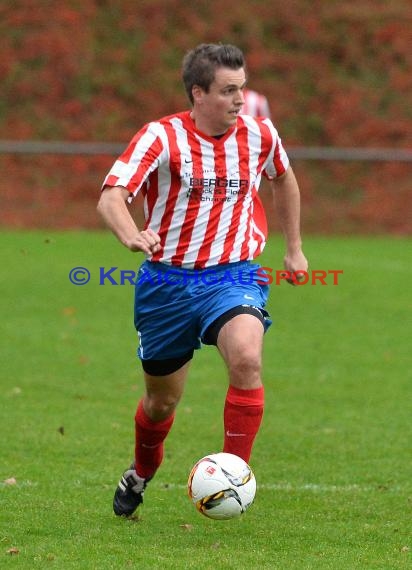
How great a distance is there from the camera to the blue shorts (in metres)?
4.66

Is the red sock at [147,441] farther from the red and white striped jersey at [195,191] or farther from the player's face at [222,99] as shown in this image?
the player's face at [222,99]

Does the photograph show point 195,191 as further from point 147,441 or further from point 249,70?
point 249,70

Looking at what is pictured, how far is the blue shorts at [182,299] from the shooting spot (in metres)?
4.66

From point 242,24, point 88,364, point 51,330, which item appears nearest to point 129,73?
point 242,24

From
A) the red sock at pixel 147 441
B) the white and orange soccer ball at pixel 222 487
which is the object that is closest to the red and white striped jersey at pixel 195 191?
the red sock at pixel 147 441

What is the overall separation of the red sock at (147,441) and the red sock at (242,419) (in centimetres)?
69

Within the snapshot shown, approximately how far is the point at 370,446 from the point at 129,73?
18742 mm

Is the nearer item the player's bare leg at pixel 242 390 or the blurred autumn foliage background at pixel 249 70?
the player's bare leg at pixel 242 390

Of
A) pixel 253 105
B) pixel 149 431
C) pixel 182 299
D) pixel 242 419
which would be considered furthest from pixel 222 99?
pixel 253 105

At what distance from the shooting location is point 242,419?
14.3 ft

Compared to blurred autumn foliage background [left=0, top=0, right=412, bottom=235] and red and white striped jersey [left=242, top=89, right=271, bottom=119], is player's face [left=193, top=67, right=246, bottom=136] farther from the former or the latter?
blurred autumn foliage background [left=0, top=0, right=412, bottom=235]

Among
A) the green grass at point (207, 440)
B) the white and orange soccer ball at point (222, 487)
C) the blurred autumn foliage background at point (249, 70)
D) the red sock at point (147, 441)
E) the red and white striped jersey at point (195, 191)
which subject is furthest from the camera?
the blurred autumn foliage background at point (249, 70)

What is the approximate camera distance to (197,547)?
4.32m

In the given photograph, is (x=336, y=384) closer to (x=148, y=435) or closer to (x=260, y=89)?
(x=148, y=435)
